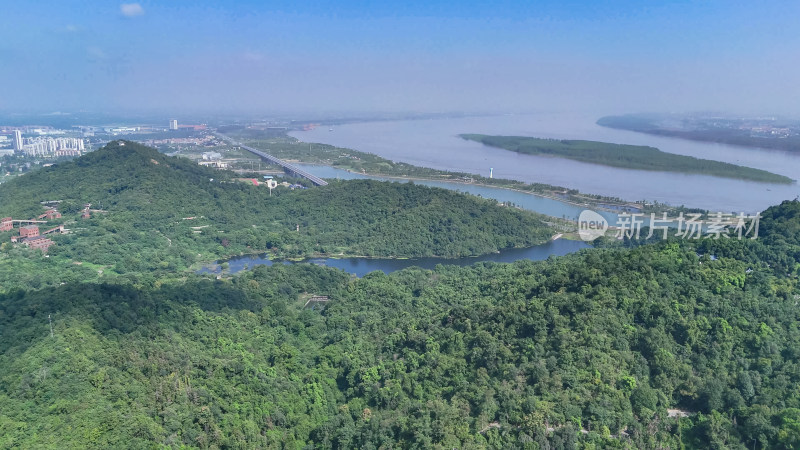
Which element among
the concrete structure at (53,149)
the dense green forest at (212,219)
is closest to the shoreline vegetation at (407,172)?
the dense green forest at (212,219)

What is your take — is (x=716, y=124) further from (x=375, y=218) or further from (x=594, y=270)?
(x=594, y=270)

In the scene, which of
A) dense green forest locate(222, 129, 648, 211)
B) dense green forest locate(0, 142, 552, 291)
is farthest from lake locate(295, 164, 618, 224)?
dense green forest locate(0, 142, 552, 291)

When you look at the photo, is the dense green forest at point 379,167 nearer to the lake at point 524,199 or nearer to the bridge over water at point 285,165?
the lake at point 524,199

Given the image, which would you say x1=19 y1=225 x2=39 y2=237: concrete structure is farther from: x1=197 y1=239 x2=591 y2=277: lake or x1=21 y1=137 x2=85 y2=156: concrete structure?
x1=21 y1=137 x2=85 y2=156: concrete structure

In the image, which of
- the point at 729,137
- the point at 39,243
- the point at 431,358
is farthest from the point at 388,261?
the point at 729,137

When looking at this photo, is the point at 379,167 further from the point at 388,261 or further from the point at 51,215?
the point at 51,215
